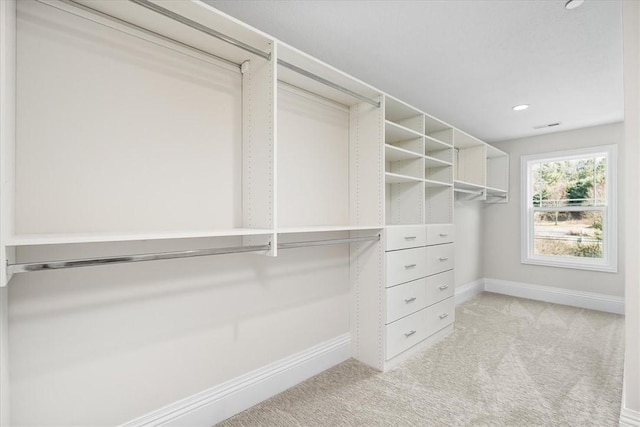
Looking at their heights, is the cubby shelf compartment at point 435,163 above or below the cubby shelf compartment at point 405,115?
below

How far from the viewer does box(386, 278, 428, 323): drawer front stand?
2.45 metres

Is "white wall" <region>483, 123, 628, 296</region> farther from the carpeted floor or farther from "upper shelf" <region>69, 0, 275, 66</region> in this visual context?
"upper shelf" <region>69, 0, 275, 66</region>

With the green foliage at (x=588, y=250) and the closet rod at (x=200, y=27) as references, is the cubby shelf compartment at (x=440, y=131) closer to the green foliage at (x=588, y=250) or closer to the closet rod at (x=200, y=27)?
the closet rod at (x=200, y=27)

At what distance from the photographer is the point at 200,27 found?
1480 millimetres

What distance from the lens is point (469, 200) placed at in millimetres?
4559

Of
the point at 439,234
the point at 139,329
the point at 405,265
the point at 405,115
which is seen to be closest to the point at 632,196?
the point at 405,265

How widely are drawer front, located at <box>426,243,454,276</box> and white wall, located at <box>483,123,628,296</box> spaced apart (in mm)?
2136

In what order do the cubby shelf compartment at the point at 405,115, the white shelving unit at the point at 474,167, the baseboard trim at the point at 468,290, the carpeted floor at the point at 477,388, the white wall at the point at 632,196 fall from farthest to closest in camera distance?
1. the baseboard trim at the point at 468,290
2. the white shelving unit at the point at 474,167
3. the cubby shelf compartment at the point at 405,115
4. the carpeted floor at the point at 477,388
5. the white wall at the point at 632,196

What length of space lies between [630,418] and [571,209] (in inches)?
136

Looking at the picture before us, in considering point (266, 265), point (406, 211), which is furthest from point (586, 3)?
point (266, 265)

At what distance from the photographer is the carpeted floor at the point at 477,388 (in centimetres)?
187

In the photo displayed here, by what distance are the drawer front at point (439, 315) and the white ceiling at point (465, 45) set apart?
2.02 meters

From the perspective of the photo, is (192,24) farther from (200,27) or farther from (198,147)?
(198,147)

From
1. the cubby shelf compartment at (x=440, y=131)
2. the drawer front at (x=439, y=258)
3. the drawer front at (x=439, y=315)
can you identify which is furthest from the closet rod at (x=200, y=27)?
the drawer front at (x=439, y=315)
